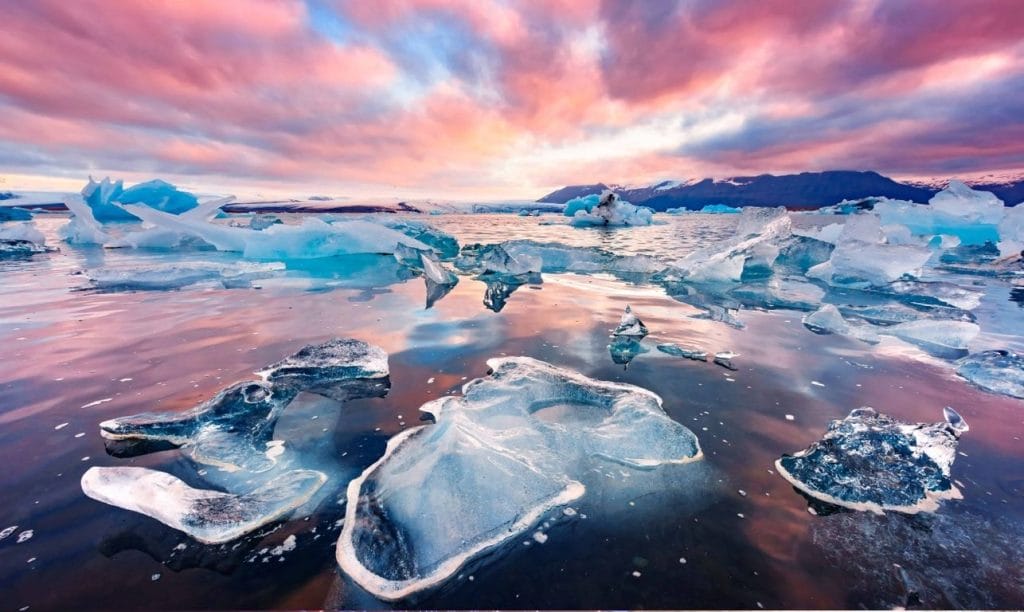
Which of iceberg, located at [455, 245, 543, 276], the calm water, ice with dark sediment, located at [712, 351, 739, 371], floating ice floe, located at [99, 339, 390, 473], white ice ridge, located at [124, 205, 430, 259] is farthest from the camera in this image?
white ice ridge, located at [124, 205, 430, 259]

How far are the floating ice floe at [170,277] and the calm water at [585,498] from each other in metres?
2.28

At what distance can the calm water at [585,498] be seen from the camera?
1548 mm


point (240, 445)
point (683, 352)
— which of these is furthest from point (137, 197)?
point (683, 352)

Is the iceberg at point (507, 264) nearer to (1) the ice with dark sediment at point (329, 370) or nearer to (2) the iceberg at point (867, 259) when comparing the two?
(1) the ice with dark sediment at point (329, 370)

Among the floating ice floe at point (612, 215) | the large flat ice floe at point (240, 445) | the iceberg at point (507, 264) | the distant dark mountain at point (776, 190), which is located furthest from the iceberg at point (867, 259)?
the distant dark mountain at point (776, 190)

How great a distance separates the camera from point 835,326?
Result: 16.4 feet

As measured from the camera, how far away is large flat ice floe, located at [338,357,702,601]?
1.71 metres

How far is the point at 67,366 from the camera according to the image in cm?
356

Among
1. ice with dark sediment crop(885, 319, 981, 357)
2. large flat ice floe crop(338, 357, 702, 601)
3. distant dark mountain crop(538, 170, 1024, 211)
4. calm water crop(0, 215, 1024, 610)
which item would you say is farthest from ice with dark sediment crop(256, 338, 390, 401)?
distant dark mountain crop(538, 170, 1024, 211)

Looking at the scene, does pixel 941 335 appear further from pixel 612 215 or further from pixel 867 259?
pixel 612 215

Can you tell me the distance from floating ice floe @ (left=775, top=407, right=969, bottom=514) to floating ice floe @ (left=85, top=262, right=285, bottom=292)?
8422 mm

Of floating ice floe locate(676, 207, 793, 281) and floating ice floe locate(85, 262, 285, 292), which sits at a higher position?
floating ice floe locate(676, 207, 793, 281)

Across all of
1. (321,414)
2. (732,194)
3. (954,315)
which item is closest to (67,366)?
(321,414)

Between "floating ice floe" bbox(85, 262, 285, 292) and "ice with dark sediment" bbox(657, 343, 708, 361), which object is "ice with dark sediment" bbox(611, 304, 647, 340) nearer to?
"ice with dark sediment" bbox(657, 343, 708, 361)
